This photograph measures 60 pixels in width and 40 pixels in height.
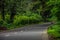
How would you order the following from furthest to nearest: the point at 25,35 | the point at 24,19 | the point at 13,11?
the point at 13,11, the point at 24,19, the point at 25,35

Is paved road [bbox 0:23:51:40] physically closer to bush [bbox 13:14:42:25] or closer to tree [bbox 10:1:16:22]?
bush [bbox 13:14:42:25]

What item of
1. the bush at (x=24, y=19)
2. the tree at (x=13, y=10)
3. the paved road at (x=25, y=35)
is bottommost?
the bush at (x=24, y=19)

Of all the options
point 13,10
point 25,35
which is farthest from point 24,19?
point 25,35

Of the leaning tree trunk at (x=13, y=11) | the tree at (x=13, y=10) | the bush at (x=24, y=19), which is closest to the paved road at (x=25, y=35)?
the bush at (x=24, y=19)

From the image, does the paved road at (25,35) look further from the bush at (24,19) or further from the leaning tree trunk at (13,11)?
the leaning tree trunk at (13,11)

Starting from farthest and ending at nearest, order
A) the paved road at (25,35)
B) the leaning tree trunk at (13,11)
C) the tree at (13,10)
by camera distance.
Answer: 1. the leaning tree trunk at (13,11)
2. the tree at (13,10)
3. the paved road at (25,35)

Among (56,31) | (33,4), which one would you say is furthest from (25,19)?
(56,31)

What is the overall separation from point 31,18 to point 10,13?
4952 millimetres

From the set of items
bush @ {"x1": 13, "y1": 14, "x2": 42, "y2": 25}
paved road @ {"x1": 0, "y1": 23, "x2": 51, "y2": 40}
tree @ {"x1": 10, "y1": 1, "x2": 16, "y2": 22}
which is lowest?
bush @ {"x1": 13, "y1": 14, "x2": 42, "y2": 25}

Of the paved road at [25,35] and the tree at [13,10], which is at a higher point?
the paved road at [25,35]

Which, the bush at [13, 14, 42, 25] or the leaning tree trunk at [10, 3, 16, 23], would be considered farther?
the leaning tree trunk at [10, 3, 16, 23]

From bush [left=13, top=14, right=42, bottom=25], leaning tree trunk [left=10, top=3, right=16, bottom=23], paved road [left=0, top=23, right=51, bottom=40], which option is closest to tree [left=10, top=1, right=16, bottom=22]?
leaning tree trunk [left=10, top=3, right=16, bottom=23]

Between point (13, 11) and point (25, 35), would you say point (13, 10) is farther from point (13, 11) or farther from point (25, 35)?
point (25, 35)

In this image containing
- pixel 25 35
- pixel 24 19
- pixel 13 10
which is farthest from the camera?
pixel 13 10
